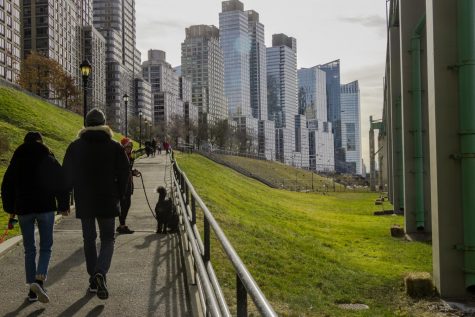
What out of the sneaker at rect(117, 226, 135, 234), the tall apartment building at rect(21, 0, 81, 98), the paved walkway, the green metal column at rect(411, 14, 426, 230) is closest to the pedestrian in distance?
the sneaker at rect(117, 226, 135, 234)

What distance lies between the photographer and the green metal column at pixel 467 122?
9.90 meters

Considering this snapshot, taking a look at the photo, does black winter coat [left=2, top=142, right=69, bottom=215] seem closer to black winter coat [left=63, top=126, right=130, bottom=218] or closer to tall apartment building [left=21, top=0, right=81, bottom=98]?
black winter coat [left=63, top=126, right=130, bottom=218]

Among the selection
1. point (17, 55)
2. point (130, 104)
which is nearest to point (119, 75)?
point (130, 104)

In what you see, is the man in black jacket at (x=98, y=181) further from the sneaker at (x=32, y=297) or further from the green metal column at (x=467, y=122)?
the green metal column at (x=467, y=122)

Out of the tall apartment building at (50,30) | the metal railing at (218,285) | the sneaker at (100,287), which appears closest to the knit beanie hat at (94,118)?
the sneaker at (100,287)

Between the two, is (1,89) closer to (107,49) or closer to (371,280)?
(371,280)

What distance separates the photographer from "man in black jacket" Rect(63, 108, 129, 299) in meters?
5.87

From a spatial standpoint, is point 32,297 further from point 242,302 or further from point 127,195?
point 242,302

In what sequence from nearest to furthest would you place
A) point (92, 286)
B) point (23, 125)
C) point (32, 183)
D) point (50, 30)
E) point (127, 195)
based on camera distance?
point (32, 183) → point (92, 286) → point (127, 195) → point (23, 125) → point (50, 30)

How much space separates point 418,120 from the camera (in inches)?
705

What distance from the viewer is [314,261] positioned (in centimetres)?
1408

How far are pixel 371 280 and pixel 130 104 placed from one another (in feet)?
600

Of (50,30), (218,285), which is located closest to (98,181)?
(218,285)

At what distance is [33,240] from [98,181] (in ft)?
3.69
